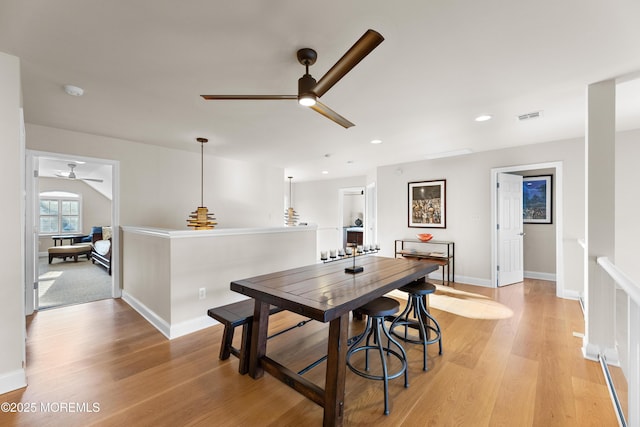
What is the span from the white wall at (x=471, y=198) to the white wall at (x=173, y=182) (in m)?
2.53

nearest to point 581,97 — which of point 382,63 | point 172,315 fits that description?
point 382,63

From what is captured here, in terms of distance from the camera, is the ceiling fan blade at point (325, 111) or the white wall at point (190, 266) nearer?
the ceiling fan blade at point (325, 111)

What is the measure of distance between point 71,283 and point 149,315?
9.80 feet

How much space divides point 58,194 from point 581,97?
12019 millimetres

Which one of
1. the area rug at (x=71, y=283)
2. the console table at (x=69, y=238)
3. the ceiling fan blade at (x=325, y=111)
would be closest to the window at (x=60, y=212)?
the console table at (x=69, y=238)

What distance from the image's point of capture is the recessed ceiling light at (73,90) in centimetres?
240

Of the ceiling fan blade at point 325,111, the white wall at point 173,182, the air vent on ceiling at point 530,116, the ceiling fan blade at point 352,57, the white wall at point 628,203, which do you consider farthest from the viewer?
the white wall at point 173,182

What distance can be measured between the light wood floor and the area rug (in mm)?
892

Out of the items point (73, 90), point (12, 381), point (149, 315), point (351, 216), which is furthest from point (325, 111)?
point (351, 216)

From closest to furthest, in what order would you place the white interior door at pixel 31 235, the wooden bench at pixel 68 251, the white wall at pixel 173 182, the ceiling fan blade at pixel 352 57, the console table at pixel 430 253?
the ceiling fan blade at pixel 352 57, the white interior door at pixel 31 235, the white wall at pixel 173 182, the console table at pixel 430 253, the wooden bench at pixel 68 251

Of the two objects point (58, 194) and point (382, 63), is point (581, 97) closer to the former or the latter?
point (382, 63)

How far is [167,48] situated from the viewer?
185cm

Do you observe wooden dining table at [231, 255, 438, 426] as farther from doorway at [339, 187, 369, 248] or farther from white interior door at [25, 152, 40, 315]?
doorway at [339, 187, 369, 248]

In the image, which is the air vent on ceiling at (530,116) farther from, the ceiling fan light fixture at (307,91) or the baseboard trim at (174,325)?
the baseboard trim at (174,325)
